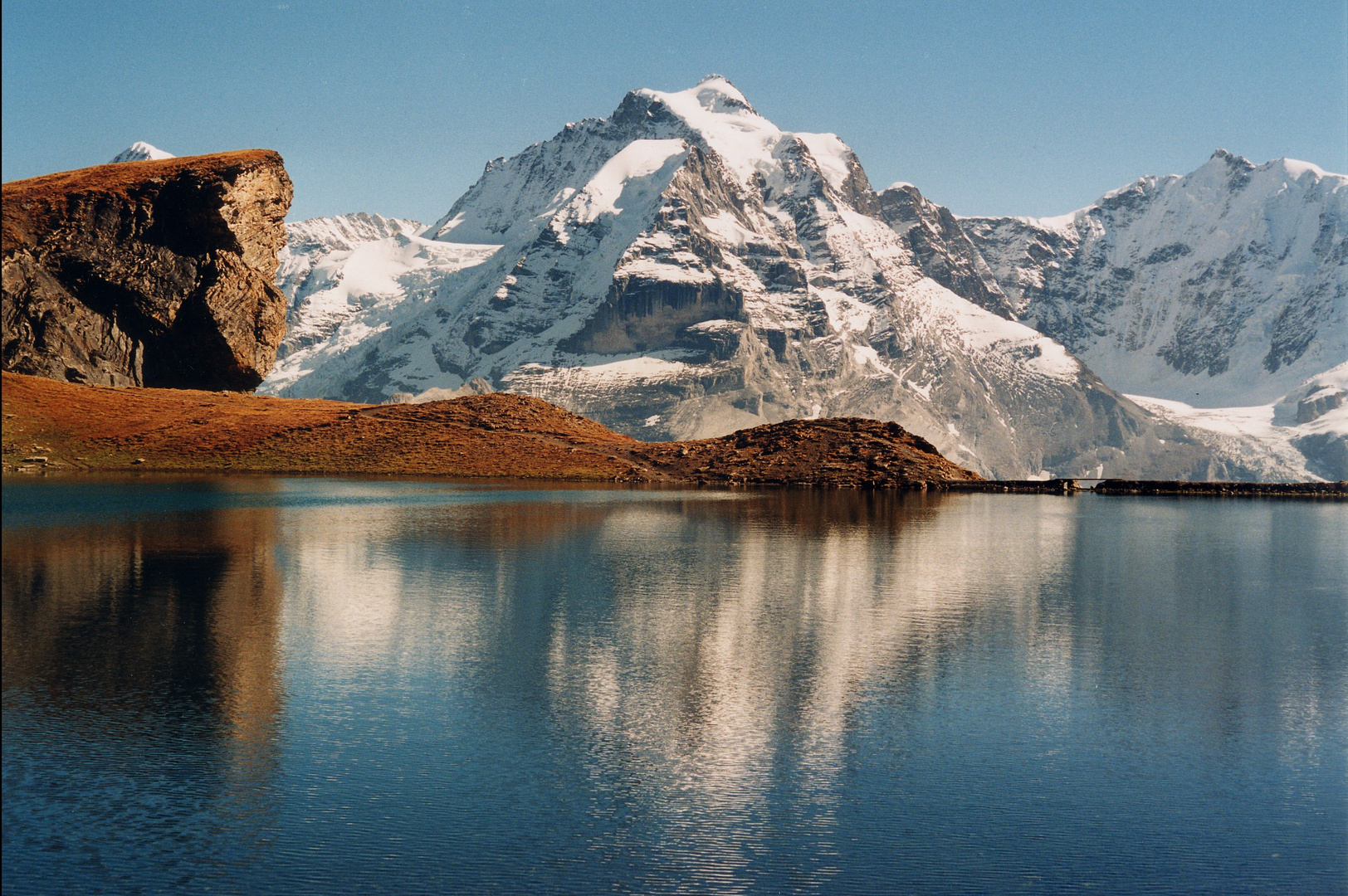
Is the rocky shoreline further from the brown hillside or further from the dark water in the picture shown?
the dark water

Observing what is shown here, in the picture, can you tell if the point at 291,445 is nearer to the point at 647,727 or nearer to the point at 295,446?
the point at 295,446

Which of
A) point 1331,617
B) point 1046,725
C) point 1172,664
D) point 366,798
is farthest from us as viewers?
point 1331,617

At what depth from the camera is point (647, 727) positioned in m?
32.3

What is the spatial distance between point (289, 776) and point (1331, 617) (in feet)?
167

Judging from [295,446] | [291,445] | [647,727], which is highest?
[291,445]

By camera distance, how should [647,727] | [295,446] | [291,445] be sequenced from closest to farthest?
[647,727] < [295,446] < [291,445]

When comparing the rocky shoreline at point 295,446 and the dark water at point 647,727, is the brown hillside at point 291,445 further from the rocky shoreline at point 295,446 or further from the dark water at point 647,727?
the dark water at point 647,727

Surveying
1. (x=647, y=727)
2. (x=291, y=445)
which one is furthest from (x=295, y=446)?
(x=647, y=727)

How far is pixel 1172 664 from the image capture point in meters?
43.5

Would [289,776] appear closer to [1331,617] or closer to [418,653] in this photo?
[418,653]

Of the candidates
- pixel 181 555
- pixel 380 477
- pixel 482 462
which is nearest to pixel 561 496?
pixel 380 477

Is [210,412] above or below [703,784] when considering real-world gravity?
above

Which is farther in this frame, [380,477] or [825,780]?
[380,477]

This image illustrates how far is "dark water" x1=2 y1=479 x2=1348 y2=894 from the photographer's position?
78.9ft
